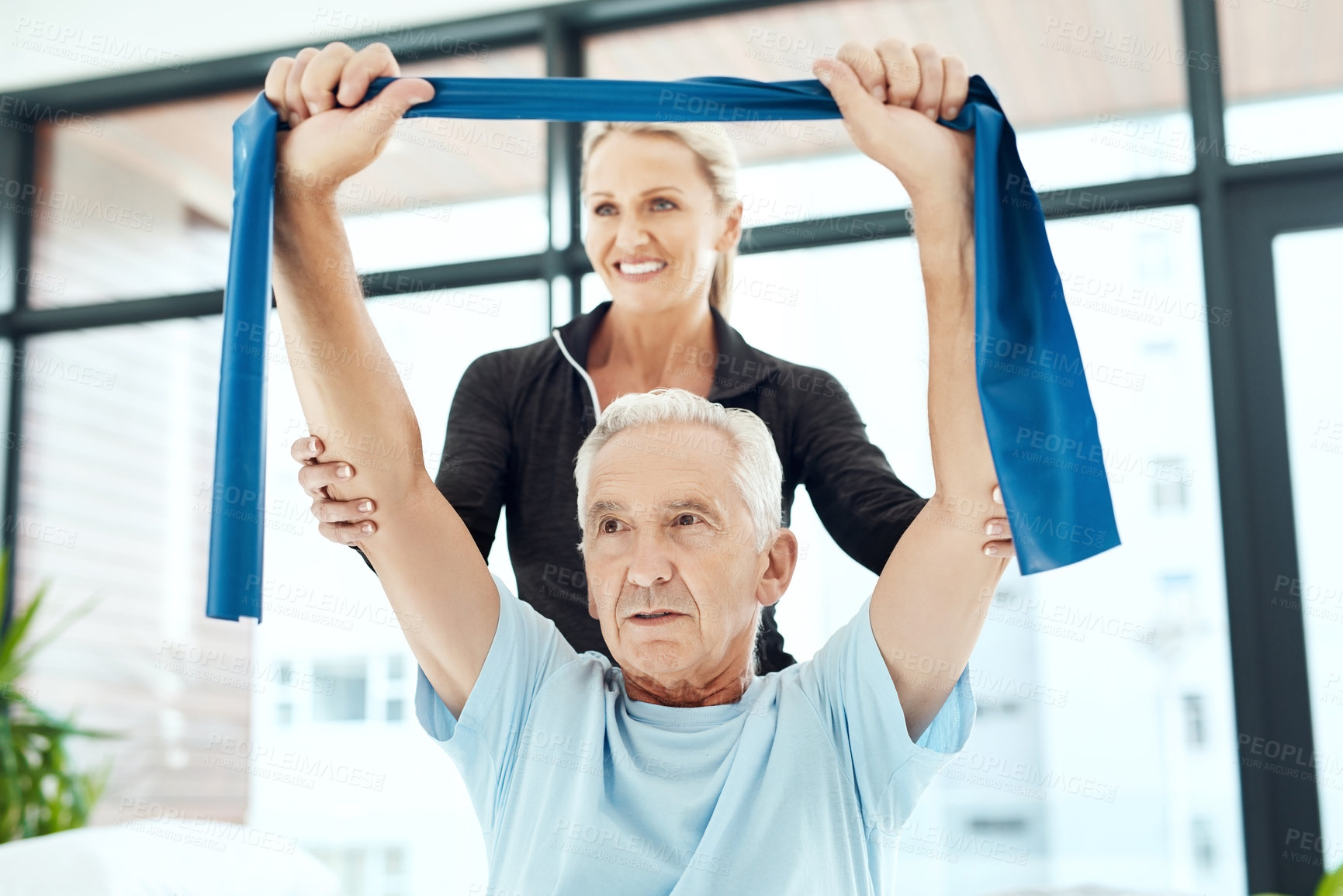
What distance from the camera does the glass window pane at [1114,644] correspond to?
3107mm

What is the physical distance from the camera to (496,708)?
165 cm

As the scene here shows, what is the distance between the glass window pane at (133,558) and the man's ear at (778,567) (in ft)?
8.89

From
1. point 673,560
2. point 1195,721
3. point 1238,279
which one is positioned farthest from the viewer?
point 1238,279

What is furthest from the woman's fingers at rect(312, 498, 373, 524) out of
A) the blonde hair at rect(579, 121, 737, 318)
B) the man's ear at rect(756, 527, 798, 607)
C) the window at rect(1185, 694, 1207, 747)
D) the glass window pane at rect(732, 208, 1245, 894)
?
the window at rect(1185, 694, 1207, 747)

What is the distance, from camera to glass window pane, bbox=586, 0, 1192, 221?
341 cm

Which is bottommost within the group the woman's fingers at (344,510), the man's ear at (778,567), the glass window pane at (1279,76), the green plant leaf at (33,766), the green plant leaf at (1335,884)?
the green plant leaf at (1335,884)

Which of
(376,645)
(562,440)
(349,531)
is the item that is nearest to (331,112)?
(349,531)

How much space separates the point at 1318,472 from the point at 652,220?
2063 mm

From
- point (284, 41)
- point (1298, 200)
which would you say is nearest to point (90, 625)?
point (284, 41)

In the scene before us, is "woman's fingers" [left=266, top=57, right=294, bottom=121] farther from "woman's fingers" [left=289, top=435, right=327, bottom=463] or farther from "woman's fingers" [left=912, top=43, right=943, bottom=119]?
"woman's fingers" [left=912, top=43, right=943, bottom=119]

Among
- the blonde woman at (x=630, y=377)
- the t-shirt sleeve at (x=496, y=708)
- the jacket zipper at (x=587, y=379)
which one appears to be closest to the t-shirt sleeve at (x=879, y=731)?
the t-shirt sleeve at (x=496, y=708)

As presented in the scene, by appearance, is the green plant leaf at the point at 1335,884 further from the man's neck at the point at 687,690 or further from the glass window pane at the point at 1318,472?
the man's neck at the point at 687,690

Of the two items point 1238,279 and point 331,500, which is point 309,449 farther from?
point 1238,279

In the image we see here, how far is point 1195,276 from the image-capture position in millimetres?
3271
